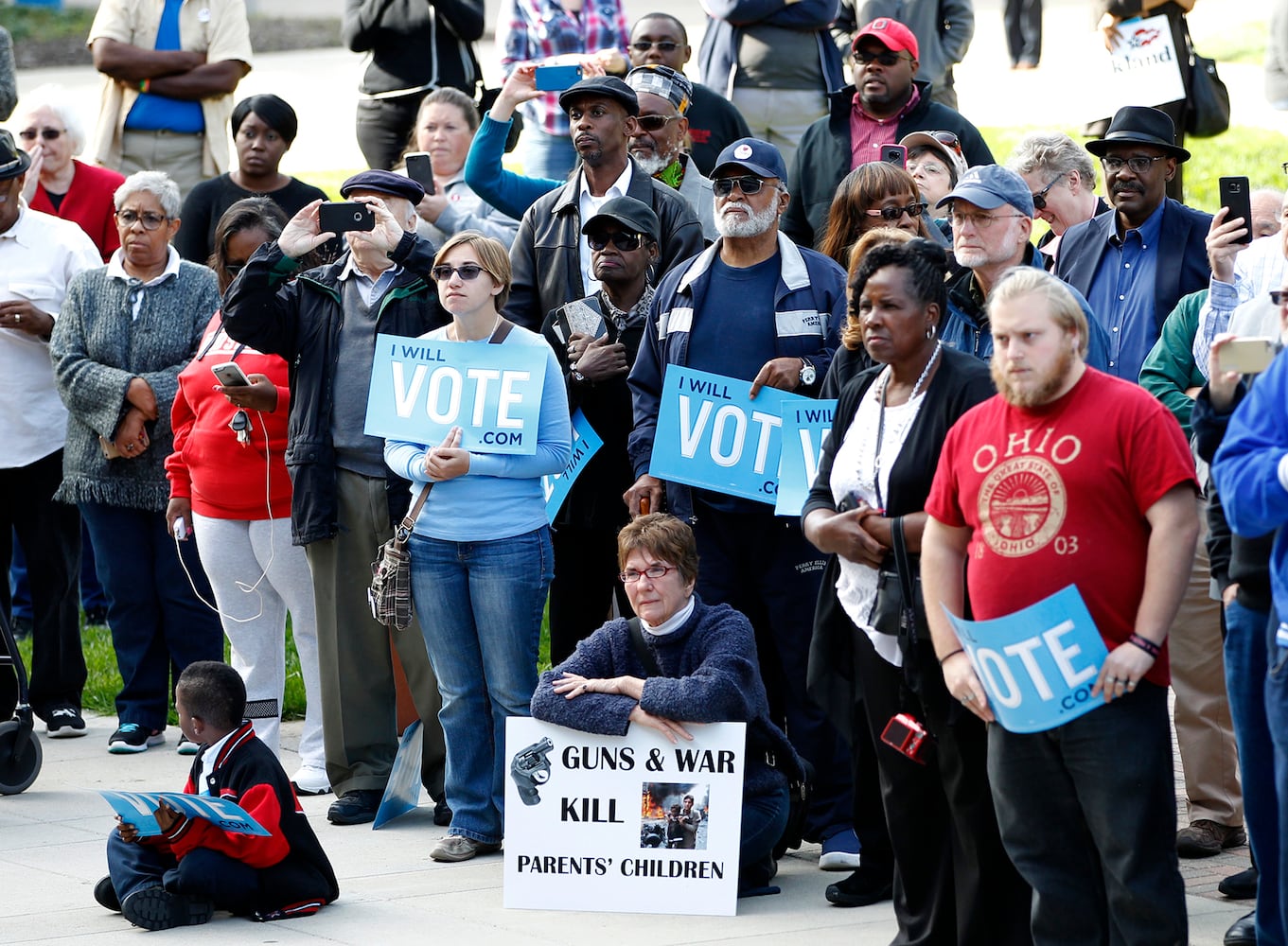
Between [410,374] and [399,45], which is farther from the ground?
[399,45]

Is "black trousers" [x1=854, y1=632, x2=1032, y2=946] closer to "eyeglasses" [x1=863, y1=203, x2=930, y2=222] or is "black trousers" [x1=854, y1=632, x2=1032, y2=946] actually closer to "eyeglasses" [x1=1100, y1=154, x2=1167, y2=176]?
"eyeglasses" [x1=863, y1=203, x2=930, y2=222]

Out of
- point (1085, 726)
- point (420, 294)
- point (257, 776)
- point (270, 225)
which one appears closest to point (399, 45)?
point (270, 225)

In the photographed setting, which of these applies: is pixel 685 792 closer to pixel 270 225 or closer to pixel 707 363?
pixel 707 363

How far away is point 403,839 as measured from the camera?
7.82 m

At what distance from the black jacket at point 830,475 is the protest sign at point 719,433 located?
1039 millimetres

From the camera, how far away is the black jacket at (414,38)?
12.6 metres

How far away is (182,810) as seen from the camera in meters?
6.31

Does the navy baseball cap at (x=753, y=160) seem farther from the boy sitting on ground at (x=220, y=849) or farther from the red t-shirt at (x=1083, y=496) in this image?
the boy sitting on ground at (x=220, y=849)

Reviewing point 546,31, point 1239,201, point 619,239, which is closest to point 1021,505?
point 1239,201

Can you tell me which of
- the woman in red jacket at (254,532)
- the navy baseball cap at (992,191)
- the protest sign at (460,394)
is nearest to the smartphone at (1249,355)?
the navy baseball cap at (992,191)

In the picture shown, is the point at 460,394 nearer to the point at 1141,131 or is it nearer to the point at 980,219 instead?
the point at 980,219

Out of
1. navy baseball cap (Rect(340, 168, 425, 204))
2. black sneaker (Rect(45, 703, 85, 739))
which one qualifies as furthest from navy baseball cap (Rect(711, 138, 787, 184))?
black sneaker (Rect(45, 703, 85, 739))

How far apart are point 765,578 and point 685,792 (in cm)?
101

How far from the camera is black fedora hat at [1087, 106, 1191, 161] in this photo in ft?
24.6
